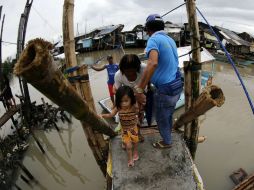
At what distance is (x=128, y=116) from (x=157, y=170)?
2.24 feet

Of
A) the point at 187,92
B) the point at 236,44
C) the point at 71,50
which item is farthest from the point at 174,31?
the point at 71,50

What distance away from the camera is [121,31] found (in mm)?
21641

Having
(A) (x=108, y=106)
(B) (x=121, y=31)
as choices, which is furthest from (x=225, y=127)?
(B) (x=121, y=31)

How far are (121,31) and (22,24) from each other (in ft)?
52.4

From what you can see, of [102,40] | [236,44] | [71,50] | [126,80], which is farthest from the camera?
[102,40]

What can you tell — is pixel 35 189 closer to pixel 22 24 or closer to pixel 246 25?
pixel 22 24

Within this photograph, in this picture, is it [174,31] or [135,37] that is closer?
[174,31]

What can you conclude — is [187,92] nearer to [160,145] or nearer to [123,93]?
[160,145]

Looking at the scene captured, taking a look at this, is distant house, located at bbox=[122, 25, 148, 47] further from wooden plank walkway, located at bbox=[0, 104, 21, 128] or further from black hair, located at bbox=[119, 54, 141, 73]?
black hair, located at bbox=[119, 54, 141, 73]

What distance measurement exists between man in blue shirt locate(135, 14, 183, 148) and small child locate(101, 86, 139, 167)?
0.17 m

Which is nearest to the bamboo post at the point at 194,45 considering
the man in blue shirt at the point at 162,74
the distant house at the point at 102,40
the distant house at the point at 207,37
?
the man in blue shirt at the point at 162,74

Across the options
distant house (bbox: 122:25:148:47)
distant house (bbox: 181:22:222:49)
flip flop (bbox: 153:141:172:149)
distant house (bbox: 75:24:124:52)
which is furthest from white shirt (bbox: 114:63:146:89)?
distant house (bbox: 75:24:124:52)

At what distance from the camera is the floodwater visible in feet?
17.4

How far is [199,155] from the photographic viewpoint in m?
5.73
